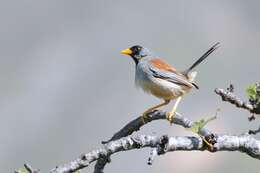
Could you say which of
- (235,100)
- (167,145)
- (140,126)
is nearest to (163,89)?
(140,126)

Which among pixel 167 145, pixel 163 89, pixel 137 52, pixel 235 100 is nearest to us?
pixel 167 145

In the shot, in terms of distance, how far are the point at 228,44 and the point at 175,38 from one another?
731 cm

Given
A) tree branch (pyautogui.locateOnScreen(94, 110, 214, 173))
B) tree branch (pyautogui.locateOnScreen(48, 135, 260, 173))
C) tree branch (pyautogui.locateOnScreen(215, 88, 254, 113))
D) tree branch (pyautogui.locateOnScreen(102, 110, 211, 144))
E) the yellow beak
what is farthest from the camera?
the yellow beak

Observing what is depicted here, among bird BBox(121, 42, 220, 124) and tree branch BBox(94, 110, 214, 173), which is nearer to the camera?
tree branch BBox(94, 110, 214, 173)

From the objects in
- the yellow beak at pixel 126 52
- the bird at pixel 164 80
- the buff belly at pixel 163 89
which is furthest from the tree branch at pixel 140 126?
the yellow beak at pixel 126 52

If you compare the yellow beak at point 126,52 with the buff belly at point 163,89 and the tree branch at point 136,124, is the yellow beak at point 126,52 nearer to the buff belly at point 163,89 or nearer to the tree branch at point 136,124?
the buff belly at point 163,89

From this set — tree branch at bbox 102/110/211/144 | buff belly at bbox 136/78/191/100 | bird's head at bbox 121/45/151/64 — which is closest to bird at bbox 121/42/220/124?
buff belly at bbox 136/78/191/100

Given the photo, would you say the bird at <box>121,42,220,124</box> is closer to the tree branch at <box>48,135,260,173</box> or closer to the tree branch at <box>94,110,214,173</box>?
the tree branch at <box>94,110,214,173</box>

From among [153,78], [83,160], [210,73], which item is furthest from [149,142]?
[210,73]

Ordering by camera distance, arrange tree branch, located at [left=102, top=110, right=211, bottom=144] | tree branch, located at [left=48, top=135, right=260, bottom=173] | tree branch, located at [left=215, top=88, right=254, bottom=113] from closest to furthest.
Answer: tree branch, located at [left=48, top=135, right=260, bottom=173]
tree branch, located at [left=215, top=88, right=254, bottom=113]
tree branch, located at [left=102, top=110, right=211, bottom=144]

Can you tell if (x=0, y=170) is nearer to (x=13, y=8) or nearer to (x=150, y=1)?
(x=13, y=8)

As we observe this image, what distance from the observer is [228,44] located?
2872 inches

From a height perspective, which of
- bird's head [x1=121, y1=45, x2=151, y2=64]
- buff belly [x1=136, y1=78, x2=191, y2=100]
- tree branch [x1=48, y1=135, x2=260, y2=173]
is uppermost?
bird's head [x1=121, y1=45, x2=151, y2=64]

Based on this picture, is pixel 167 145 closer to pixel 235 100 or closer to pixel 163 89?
pixel 235 100
